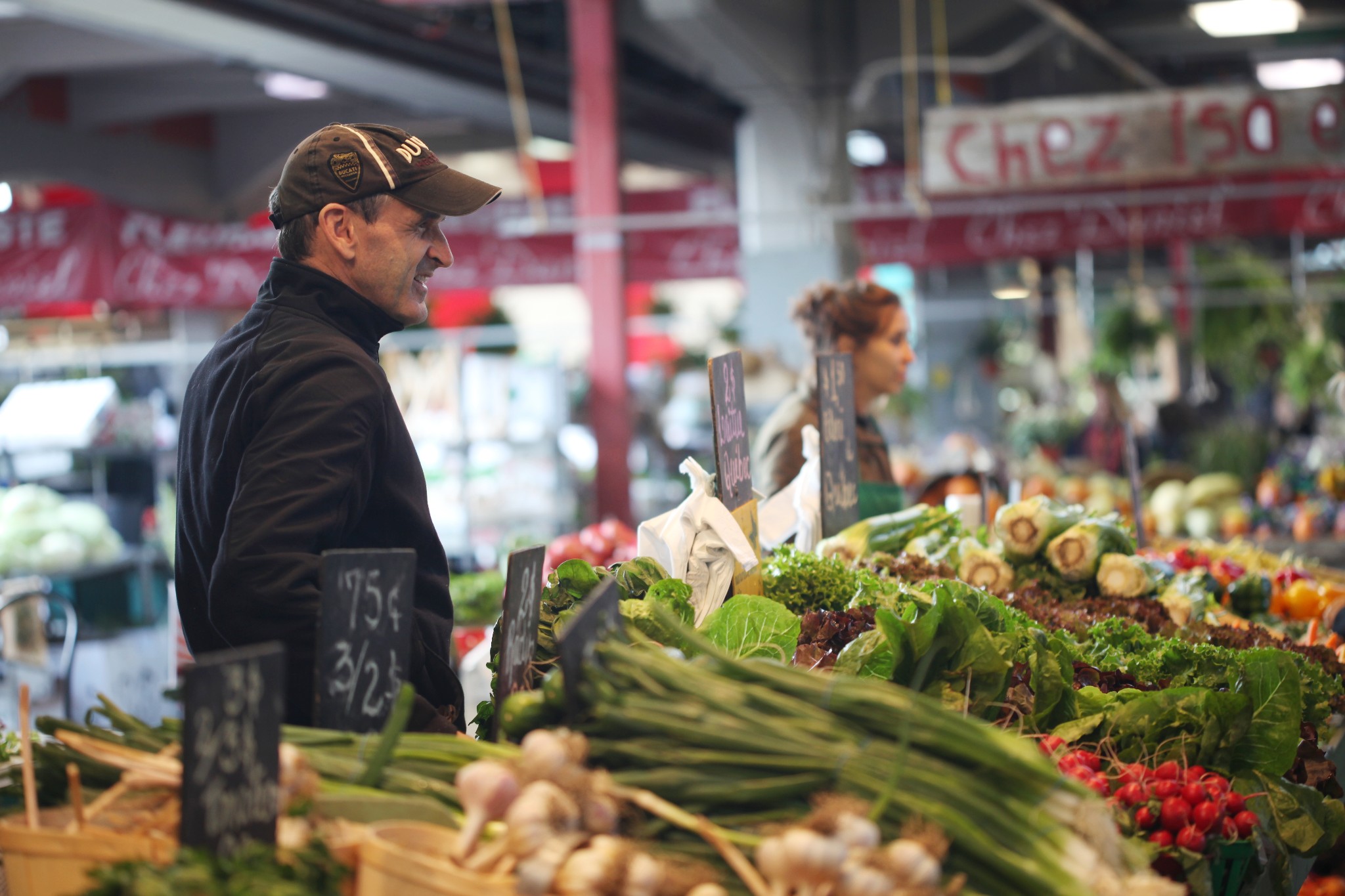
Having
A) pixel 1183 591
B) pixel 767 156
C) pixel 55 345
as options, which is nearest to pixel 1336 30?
pixel 767 156

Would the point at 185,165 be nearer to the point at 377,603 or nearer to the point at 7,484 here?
the point at 7,484

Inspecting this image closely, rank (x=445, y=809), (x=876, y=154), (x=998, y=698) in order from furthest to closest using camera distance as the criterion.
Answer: (x=876, y=154) < (x=998, y=698) < (x=445, y=809)

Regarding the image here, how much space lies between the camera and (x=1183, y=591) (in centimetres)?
322

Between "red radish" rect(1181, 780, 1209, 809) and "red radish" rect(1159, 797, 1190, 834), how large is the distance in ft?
0.07

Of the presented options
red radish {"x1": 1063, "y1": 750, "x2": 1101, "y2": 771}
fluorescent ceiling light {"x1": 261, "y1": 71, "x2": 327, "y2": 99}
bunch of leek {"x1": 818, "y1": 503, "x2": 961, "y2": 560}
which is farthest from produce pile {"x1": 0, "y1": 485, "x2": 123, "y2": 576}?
red radish {"x1": 1063, "y1": 750, "x2": 1101, "y2": 771}

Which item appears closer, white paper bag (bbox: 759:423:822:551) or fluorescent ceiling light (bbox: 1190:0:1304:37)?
white paper bag (bbox: 759:423:822:551)

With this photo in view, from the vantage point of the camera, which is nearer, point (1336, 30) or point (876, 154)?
point (1336, 30)

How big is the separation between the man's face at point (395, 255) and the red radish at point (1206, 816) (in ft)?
4.79

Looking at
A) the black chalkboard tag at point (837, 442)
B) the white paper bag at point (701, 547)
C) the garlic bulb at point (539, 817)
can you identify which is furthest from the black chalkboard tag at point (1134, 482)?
the garlic bulb at point (539, 817)

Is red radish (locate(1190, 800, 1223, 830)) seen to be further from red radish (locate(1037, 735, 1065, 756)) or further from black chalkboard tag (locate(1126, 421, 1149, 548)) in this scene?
black chalkboard tag (locate(1126, 421, 1149, 548))

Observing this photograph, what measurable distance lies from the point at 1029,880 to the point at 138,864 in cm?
99

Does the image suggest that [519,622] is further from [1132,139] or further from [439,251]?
[1132,139]

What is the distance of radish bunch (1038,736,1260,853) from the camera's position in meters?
1.92

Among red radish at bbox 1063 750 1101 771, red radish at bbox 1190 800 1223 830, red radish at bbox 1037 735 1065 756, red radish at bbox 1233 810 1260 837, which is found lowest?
red radish at bbox 1233 810 1260 837
